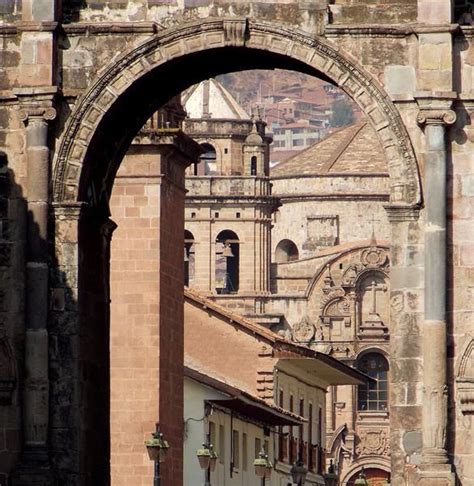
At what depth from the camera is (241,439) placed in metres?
80.4

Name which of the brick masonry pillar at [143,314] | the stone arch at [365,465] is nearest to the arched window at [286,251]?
the stone arch at [365,465]

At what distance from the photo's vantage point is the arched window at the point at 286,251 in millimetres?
168125

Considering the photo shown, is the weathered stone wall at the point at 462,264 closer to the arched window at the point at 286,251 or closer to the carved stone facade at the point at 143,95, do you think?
the carved stone facade at the point at 143,95

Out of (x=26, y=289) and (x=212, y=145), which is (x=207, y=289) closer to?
(x=212, y=145)

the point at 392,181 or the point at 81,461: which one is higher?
the point at 392,181

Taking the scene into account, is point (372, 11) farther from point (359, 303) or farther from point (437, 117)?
point (359, 303)

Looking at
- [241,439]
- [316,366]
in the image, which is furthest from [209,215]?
[241,439]

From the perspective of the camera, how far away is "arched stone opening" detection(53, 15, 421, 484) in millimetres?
Answer: 41875

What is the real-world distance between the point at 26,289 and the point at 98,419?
7.54 feet

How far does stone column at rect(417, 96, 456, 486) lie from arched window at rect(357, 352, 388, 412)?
332ft

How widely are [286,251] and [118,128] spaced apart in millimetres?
126304

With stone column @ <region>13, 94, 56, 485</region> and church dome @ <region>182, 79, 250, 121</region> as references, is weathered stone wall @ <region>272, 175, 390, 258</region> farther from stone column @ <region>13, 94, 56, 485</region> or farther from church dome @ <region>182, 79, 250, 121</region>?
stone column @ <region>13, 94, 56, 485</region>

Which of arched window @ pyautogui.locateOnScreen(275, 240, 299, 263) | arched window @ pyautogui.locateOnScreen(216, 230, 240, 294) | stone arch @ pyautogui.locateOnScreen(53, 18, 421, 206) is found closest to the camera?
stone arch @ pyautogui.locateOnScreen(53, 18, 421, 206)

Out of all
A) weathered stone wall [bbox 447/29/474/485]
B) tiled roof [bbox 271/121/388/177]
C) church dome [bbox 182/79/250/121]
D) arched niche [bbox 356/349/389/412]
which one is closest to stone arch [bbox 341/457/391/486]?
arched niche [bbox 356/349/389/412]
